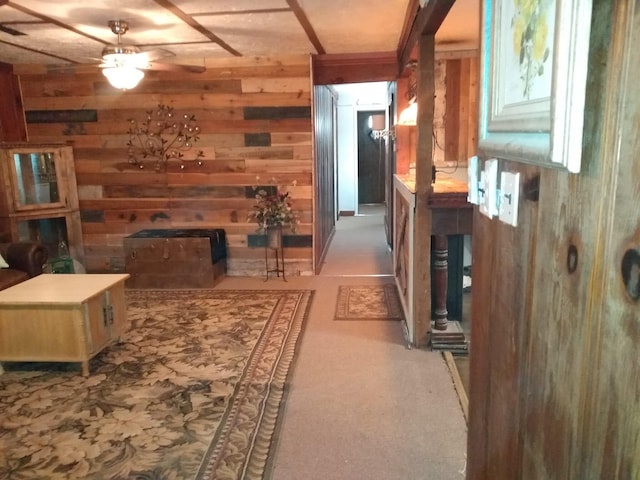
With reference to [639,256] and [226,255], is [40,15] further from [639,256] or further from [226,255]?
[639,256]

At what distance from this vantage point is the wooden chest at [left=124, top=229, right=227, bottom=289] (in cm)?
479

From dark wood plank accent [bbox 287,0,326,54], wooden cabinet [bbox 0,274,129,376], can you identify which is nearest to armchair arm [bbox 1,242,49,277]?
wooden cabinet [bbox 0,274,129,376]

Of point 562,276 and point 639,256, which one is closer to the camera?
point 639,256

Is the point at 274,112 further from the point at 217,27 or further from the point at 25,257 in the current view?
the point at 25,257

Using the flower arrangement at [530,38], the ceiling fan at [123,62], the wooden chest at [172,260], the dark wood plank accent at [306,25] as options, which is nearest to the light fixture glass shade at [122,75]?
the ceiling fan at [123,62]

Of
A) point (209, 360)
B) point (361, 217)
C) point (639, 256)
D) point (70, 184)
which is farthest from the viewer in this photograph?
point (361, 217)

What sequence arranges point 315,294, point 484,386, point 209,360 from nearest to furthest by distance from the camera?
point 484,386 < point 209,360 < point 315,294

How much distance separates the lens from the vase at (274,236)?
497 centimetres

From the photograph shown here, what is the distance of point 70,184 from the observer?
518 centimetres

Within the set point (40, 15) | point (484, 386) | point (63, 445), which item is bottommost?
point (63, 445)

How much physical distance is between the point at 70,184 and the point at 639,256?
559 centimetres

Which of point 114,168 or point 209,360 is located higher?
point 114,168

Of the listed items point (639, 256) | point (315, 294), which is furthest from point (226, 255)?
point (639, 256)

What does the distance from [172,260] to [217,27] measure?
2282mm
